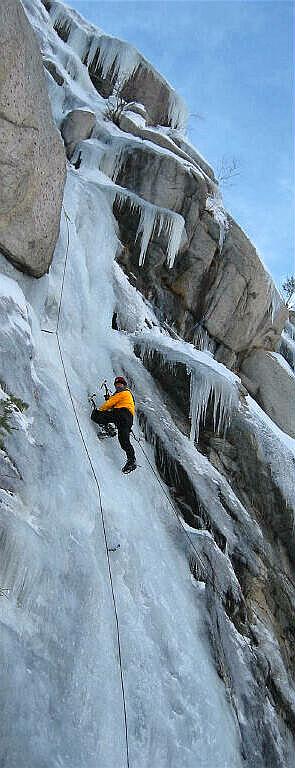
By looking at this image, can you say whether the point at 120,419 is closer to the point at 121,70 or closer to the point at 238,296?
the point at 238,296

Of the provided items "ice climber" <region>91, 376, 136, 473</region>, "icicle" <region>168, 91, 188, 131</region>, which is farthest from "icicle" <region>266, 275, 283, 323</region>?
"ice climber" <region>91, 376, 136, 473</region>

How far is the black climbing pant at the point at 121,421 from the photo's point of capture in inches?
261

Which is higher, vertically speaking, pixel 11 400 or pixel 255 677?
pixel 11 400

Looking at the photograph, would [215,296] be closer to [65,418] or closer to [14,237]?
[14,237]

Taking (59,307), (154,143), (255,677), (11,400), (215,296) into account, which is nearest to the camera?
(11,400)

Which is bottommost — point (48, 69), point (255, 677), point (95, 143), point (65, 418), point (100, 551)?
point (255, 677)

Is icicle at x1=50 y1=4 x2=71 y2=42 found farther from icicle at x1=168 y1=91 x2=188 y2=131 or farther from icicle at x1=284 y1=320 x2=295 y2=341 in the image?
icicle at x1=284 y1=320 x2=295 y2=341

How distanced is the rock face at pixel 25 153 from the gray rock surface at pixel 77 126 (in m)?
6.64

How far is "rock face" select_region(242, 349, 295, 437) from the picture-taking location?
1408 centimetres

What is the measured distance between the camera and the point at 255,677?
6414 mm

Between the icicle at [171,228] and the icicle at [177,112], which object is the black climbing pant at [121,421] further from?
the icicle at [177,112]

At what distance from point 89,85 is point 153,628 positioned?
50.1 feet

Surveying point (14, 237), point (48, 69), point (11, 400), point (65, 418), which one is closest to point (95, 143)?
point (48, 69)

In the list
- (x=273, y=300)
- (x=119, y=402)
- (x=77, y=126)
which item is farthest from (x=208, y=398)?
(x=77, y=126)
